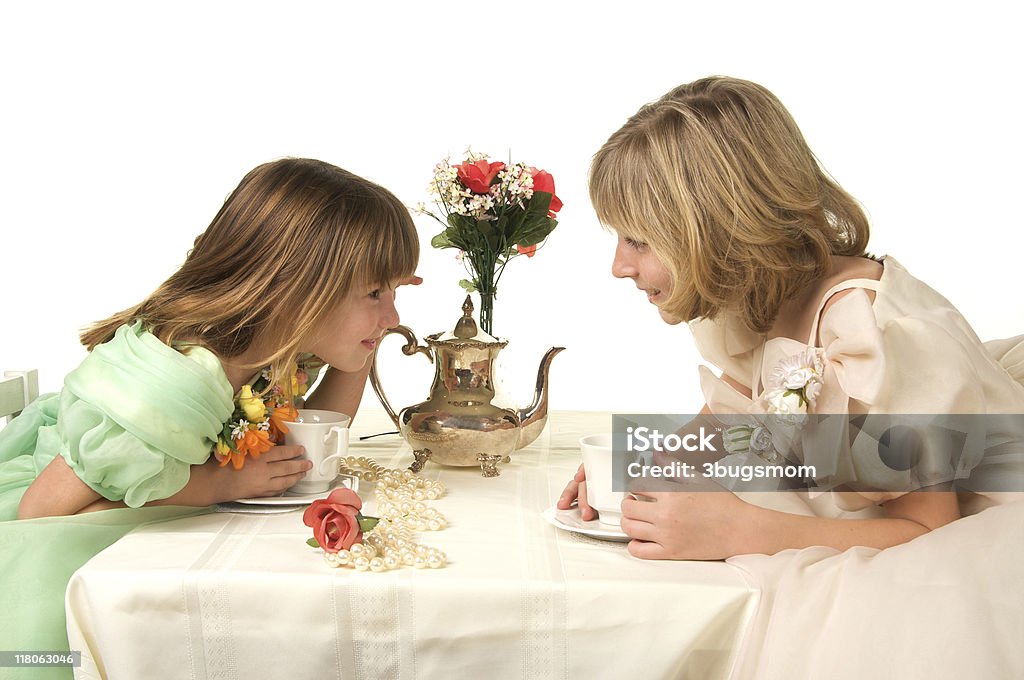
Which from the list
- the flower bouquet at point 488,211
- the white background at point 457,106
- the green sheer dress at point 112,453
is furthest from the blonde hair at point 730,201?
the white background at point 457,106

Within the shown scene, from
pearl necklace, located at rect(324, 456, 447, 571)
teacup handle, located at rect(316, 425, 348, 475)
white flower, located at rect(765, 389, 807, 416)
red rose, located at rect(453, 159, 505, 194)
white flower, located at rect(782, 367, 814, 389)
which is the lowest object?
pearl necklace, located at rect(324, 456, 447, 571)

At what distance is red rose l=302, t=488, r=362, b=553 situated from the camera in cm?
104

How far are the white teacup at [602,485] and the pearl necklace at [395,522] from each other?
184 millimetres

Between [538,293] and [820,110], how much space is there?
105cm

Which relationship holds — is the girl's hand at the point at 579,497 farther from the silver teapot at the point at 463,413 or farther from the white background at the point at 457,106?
the white background at the point at 457,106

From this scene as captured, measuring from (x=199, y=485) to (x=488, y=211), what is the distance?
557 mm

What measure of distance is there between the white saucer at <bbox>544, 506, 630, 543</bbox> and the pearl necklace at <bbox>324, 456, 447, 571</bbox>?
0.13 metres

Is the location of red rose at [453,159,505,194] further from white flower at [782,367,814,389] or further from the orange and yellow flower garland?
white flower at [782,367,814,389]

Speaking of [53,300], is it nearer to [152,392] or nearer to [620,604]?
[152,392]

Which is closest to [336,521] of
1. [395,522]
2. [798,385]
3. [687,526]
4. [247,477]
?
[395,522]

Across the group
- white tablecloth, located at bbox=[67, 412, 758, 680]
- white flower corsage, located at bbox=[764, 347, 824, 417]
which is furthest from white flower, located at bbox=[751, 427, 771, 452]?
white tablecloth, located at bbox=[67, 412, 758, 680]

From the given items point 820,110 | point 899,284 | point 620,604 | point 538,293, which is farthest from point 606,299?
point 620,604

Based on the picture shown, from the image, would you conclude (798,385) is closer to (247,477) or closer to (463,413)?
(463,413)

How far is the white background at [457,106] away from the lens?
3.03m
